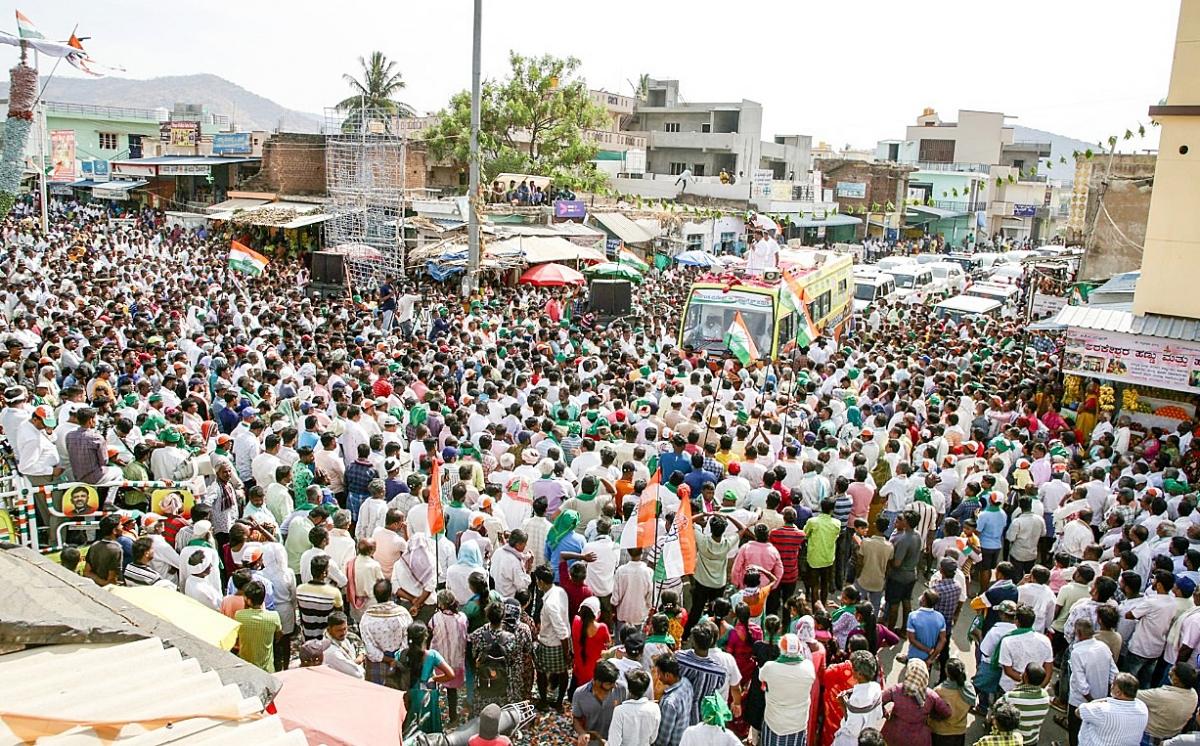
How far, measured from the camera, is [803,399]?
13.6 meters

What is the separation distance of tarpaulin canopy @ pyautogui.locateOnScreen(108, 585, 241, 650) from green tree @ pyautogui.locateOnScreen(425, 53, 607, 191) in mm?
33035

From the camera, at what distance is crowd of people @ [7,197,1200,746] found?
5.86 m

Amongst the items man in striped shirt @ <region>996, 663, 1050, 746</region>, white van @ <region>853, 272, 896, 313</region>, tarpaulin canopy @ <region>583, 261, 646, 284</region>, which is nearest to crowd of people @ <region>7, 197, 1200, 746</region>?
man in striped shirt @ <region>996, 663, 1050, 746</region>

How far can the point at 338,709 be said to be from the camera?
4.61 m

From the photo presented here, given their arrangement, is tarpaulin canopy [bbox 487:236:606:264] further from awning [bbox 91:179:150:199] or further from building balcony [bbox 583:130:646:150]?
awning [bbox 91:179:150:199]

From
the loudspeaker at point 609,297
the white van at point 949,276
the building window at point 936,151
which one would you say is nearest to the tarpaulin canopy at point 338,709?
the loudspeaker at point 609,297

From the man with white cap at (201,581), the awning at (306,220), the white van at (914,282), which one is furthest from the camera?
the awning at (306,220)

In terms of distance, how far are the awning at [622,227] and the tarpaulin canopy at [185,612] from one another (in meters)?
27.8

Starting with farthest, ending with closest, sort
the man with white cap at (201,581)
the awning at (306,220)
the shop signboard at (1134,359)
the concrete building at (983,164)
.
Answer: the concrete building at (983,164) < the awning at (306,220) < the shop signboard at (1134,359) < the man with white cap at (201,581)

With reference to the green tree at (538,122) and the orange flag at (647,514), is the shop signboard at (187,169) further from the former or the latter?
the orange flag at (647,514)

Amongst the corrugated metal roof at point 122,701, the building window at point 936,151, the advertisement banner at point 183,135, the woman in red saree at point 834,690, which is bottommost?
the woman in red saree at point 834,690

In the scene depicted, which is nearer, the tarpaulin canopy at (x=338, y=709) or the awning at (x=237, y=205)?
the tarpaulin canopy at (x=338, y=709)

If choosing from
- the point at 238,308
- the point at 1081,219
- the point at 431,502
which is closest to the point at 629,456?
the point at 431,502

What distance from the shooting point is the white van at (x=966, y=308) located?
2323cm
